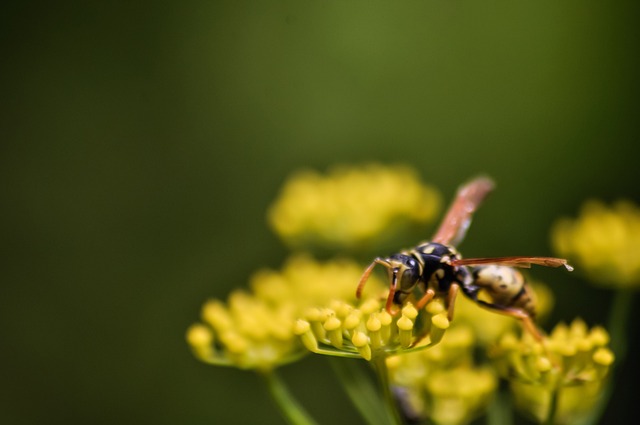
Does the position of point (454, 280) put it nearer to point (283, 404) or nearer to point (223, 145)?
point (283, 404)

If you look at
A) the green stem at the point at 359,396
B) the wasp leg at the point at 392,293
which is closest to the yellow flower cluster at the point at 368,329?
the wasp leg at the point at 392,293

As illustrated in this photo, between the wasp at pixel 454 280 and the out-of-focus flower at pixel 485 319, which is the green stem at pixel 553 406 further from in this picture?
the out-of-focus flower at pixel 485 319

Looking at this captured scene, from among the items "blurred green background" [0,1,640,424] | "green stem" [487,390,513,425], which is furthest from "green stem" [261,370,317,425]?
"blurred green background" [0,1,640,424]

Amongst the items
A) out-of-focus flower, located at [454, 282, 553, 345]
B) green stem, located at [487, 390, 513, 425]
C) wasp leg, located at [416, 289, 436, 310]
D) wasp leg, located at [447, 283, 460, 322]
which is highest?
wasp leg, located at [416, 289, 436, 310]

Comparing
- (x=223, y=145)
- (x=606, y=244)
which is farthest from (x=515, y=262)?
(x=223, y=145)

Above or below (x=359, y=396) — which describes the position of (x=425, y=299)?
above

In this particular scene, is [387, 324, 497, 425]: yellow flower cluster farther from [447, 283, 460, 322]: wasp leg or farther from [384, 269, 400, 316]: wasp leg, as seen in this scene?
[384, 269, 400, 316]: wasp leg
